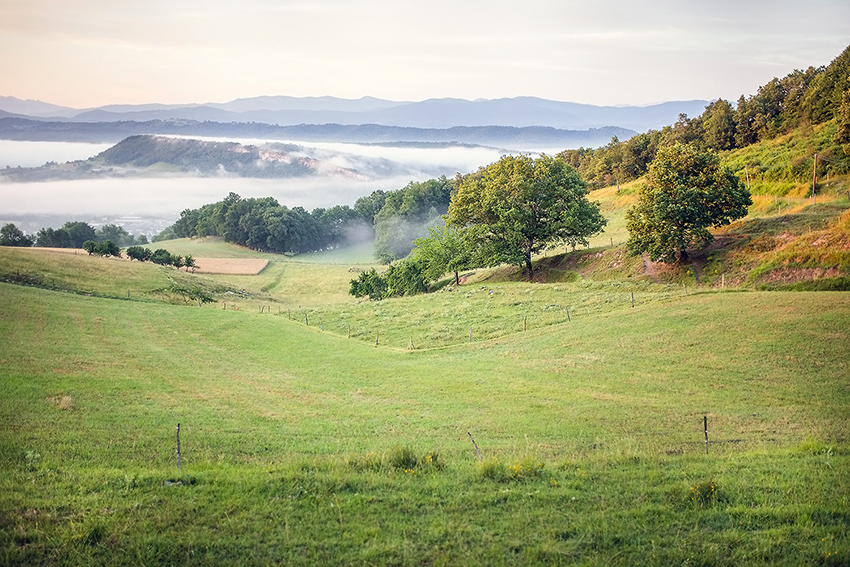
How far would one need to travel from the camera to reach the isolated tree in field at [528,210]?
55.2 meters

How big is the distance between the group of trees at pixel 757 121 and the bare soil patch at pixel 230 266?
2446 inches

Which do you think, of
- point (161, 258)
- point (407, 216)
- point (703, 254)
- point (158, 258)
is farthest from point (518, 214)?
point (407, 216)

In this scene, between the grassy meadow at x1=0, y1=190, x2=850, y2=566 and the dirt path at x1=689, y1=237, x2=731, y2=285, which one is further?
the dirt path at x1=689, y1=237, x2=731, y2=285

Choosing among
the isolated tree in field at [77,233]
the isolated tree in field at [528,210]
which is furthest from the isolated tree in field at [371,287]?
the isolated tree in field at [77,233]

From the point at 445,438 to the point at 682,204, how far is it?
35.6 metres

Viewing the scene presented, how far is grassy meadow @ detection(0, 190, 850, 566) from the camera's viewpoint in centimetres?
916

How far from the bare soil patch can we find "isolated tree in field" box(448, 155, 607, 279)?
5564 centimetres

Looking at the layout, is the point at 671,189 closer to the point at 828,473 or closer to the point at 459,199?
the point at 459,199

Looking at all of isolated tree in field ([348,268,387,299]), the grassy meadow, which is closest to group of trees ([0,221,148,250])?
isolated tree in field ([348,268,387,299])

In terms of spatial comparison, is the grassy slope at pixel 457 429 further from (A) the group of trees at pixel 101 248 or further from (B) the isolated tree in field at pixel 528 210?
(A) the group of trees at pixel 101 248

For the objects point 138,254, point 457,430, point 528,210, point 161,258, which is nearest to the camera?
point 457,430

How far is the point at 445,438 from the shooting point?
1675 centimetres

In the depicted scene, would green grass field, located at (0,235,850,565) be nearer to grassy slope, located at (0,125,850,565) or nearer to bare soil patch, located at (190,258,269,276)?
grassy slope, located at (0,125,850,565)

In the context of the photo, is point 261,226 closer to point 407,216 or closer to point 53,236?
point 407,216
